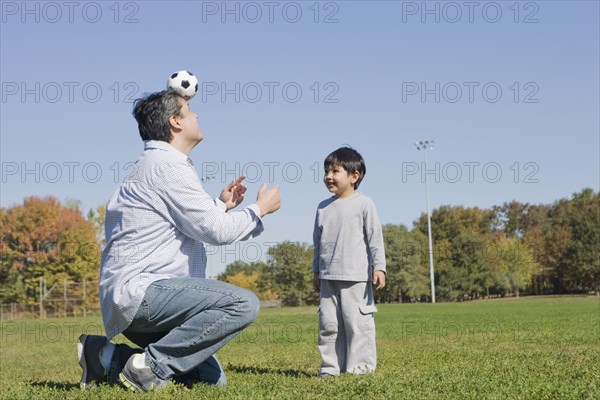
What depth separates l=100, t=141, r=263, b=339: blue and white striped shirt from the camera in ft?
15.4

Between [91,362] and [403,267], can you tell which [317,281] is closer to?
[91,362]

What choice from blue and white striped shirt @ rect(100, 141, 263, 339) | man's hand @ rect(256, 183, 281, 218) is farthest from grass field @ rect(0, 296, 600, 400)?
man's hand @ rect(256, 183, 281, 218)

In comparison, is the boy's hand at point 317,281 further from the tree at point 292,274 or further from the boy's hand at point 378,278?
the tree at point 292,274

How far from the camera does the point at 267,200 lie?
501 cm

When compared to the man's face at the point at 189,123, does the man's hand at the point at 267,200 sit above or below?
below

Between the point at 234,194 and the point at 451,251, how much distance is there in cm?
7175

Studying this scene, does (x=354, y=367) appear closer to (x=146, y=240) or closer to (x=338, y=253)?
(x=338, y=253)

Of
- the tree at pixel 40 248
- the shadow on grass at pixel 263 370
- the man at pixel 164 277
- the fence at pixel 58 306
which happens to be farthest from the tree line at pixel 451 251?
the man at pixel 164 277

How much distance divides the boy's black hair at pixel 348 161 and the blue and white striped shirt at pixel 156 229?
6.01ft

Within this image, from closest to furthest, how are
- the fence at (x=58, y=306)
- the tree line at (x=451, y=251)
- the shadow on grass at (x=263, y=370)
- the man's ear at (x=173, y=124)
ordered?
the man's ear at (x=173, y=124) → the shadow on grass at (x=263, y=370) → the fence at (x=58, y=306) → the tree line at (x=451, y=251)

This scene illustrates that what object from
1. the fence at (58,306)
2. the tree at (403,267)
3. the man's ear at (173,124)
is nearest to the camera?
the man's ear at (173,124)

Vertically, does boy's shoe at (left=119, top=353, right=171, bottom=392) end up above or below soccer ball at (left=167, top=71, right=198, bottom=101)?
below

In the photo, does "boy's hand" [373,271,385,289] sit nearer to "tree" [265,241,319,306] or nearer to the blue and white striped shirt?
the blue and white striped shirt

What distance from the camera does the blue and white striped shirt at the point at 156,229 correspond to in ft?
15.4
